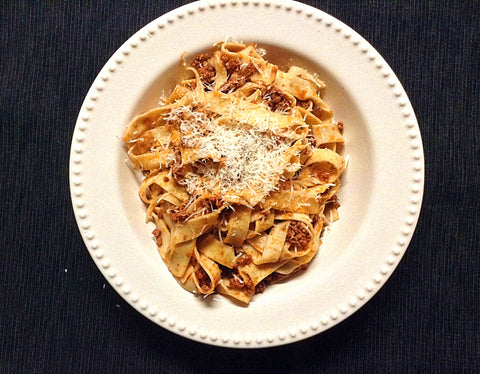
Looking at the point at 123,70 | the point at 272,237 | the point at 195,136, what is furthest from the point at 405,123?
the point at 123,70

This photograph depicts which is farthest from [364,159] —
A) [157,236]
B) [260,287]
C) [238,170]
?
[157,236]

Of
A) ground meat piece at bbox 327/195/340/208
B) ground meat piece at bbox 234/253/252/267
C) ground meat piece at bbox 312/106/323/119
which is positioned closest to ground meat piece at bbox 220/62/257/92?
ground meat piece at bbox 312/106/323/119

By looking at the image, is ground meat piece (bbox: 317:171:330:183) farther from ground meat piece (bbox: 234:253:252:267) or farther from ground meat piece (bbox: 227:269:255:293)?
ground meat piece (bbox: 227:269:255:293)

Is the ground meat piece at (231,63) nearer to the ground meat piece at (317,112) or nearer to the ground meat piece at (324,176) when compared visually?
the ground meat piece at (317,112)

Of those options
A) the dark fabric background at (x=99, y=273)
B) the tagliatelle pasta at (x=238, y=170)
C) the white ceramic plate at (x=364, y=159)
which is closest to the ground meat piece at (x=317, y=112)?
the tagliatelle pasta at (x=238, y=170)

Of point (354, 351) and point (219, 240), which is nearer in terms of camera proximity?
point (219, 240)

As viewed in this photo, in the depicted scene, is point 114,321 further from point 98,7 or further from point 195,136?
point 98,7
